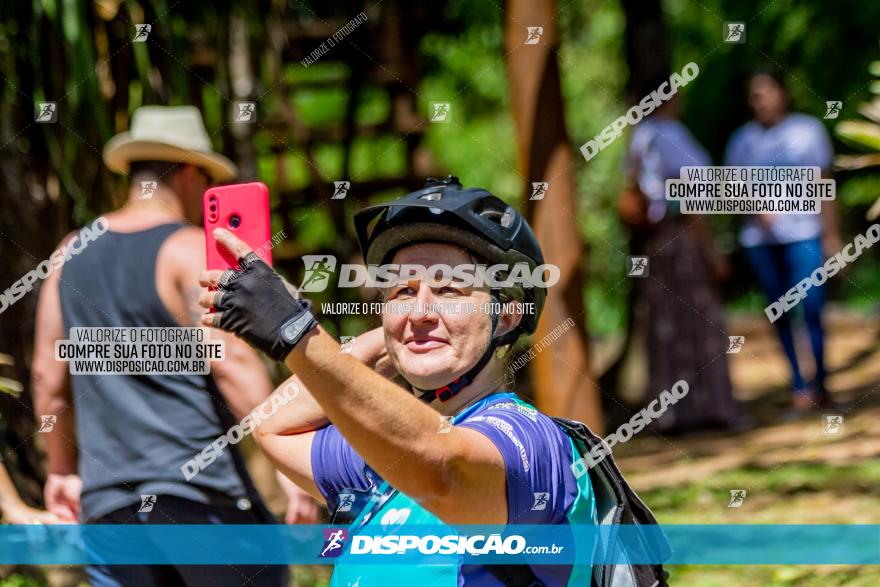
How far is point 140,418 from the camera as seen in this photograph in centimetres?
359

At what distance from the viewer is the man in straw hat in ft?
11.5

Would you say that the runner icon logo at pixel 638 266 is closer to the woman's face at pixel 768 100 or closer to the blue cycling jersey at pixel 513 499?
the woman's face at pixel 768 100

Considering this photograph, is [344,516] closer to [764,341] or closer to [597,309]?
[764,341]

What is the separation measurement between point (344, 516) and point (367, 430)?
58 cm

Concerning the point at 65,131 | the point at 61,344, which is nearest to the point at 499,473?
the point at 61,344

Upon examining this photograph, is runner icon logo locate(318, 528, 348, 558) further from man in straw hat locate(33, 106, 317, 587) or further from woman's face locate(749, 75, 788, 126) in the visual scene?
woman's face locate(749, 75, 788, 126)

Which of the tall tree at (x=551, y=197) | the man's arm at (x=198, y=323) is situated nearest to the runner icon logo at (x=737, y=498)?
the tall tree at (x=551, y=197)

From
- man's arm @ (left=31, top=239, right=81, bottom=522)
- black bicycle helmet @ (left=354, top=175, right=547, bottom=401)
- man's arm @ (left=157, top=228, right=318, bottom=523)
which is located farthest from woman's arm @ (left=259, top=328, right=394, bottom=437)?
man's arm @ (left=31, top=239, right=81, bottom=522)

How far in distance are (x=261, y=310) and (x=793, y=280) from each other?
548cm

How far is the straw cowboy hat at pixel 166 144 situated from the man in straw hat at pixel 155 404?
4.8 inches

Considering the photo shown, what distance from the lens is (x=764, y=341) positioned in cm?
1088

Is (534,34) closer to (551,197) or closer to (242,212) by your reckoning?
(551,197)

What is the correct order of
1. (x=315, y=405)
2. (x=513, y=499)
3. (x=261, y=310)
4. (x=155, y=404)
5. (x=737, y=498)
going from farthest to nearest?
(x=737, y=498) → (x=155, y=404) → (x=315, y=405) → (x=513, y=499) → (x=261, y=310)

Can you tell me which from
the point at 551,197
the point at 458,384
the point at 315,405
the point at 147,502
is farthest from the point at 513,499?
the point at 551,197
